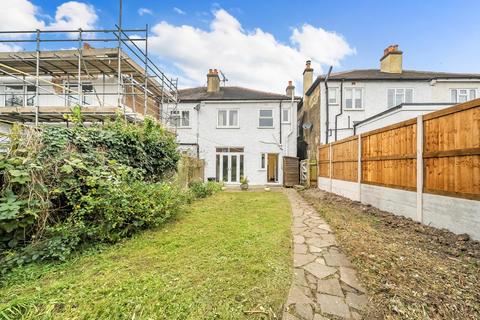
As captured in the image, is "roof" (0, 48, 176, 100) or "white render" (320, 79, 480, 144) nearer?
"roof" (0, 48, 176, 100)

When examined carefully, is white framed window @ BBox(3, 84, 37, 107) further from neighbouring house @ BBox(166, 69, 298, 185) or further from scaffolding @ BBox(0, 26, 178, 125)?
neighbouring house @ BBox(166, 69, 298, 185)

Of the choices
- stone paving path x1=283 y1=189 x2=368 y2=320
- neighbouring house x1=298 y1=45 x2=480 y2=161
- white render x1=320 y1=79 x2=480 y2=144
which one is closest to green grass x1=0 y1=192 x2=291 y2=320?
stone paving path x1=283 y1=189 x2=368 y2=320

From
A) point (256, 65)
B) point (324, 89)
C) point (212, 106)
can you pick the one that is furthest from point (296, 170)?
point (256, 65)

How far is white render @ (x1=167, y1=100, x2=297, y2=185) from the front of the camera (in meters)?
15.7

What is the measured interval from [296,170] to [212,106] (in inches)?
301

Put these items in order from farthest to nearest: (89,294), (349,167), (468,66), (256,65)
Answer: (256,65) < (468,66) < (349,167) < (89,294)

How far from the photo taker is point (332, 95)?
14422mm

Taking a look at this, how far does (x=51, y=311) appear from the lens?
1.95 metres

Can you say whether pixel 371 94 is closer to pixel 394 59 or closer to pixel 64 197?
pixel 394 59

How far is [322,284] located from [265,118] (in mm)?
14249

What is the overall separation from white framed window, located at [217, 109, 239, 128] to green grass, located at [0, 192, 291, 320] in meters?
12.8

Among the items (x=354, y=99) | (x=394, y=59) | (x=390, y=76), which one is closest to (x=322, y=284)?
(x=354, y=99)

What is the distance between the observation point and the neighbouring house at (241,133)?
1574 cm

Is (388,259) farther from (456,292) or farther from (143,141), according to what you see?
(143,141)
